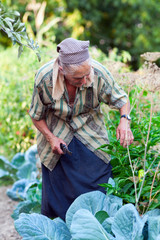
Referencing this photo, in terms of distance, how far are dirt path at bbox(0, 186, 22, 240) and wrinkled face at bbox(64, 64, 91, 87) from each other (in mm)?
1564

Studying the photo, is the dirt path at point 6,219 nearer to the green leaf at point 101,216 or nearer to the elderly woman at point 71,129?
the elderly woman at point 71,129

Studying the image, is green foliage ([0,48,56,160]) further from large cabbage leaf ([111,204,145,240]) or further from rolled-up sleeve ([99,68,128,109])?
large cabbage leaf ([111,204,145,240])

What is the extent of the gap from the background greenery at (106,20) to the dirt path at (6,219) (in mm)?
7326

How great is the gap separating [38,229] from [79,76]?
3.19 feet

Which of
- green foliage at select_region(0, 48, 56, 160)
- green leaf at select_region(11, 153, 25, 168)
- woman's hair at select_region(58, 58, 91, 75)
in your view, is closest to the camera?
woman's hair at select_region(58, 58, 91, 75)

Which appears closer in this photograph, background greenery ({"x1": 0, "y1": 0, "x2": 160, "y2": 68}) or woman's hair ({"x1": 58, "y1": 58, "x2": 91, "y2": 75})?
woman's hair ({"x1": 58, "y1": 58, "x2": 91, "y2": 75})

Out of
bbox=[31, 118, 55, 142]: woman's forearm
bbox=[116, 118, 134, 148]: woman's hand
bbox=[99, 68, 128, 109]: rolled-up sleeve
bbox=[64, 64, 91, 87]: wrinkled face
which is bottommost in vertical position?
bbox=[116, 118, 134, 148]: woman's hand

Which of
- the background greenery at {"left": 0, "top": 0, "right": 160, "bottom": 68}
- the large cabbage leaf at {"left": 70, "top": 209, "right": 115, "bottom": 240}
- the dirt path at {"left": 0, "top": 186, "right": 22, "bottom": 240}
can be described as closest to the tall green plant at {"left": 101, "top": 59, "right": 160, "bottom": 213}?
the large cabbage leaf at {"left": 70, "top": 209, "right": 115, "bottom": 240}

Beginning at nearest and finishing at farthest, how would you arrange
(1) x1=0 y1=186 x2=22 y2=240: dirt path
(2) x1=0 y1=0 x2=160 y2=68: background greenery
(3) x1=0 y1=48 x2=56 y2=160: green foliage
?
(1) x1=0 y1=186 x2=22 y2=240: dirt path, (3) x1=0 y1=48 x2=56 y2=160: green foliage, (2) x1=0 y1=0 x2=160 y2=68: background greenery

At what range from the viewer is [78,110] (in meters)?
2.49

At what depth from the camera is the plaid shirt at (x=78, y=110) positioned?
2410 millimetres

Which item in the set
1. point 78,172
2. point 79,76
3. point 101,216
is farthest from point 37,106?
point 101,216

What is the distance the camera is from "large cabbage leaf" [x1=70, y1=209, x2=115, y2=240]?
199 centimetres

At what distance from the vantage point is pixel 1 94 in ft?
16.5
